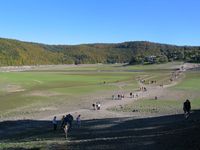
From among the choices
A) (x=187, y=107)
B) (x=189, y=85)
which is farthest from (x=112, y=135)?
(x=189, y=85)

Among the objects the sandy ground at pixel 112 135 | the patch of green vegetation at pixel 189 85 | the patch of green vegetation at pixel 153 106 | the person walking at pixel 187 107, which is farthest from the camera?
the patch of green vegetation at pixel 189 85

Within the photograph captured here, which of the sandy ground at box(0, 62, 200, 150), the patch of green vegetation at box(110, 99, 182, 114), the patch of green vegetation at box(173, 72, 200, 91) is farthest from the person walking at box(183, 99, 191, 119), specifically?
the patch of green vegetation at box(173, 72, 200, 91)

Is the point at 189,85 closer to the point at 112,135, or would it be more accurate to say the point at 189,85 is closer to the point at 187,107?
the point at 187,107

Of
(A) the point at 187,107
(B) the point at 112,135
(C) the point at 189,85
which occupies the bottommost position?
(C) the point at 189,85

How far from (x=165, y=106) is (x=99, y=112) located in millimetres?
8056

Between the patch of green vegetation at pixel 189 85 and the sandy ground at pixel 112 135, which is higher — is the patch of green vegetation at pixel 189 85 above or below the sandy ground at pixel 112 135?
below

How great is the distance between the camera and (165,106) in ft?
164

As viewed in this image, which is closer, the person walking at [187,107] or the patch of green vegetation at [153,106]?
the person walking at [187,107]

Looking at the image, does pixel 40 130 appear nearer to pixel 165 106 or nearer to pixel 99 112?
pixel 99 112

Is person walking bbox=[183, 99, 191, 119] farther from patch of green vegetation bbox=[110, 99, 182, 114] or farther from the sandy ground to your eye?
patch of green vegetation bbox=[110, 99, 182, 114]

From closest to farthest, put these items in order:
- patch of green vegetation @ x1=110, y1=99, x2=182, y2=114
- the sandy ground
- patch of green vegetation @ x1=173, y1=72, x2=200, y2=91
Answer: the sandy ground < patch of green vegetation @ x1=110, y1=99, x2=182, y2=114 < patch of green vegetation @ x1=173, y1=72, x2=200, y2=91

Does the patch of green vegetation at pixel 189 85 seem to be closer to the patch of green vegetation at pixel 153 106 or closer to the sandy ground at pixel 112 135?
the patch of green vegetation at pixel 153 106

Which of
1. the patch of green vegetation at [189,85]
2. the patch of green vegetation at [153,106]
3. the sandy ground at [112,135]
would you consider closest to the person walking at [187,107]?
the sandy ground at [112,135]

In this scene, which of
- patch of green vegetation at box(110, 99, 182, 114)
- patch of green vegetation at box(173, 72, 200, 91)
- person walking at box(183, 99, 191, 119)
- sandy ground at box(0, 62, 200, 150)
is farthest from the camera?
patch of green vegetation at box(173, 72, 200, 91)
